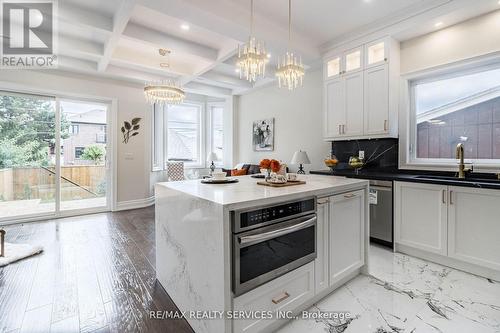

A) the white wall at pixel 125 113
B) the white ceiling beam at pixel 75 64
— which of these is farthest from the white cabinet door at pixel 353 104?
the white ceiling beam at pixel 75 64

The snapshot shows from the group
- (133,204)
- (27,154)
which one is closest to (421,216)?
(133,204)

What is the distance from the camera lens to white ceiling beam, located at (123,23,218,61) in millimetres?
3379

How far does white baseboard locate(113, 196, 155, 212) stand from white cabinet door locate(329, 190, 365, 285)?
15.6 ft

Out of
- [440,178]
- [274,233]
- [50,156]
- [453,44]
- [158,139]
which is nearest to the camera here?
[274,233]

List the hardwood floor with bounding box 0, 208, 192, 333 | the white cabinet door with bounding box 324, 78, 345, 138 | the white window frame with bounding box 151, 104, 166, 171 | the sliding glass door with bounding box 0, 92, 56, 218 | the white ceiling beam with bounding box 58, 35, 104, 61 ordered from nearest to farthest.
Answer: the hardwood floor with bounding box 0, 208, 192, 333 < the white ceiling beam with bounding box 58, 35, 104, 61 < the white cabinet door with bounding box 324, 78, 345, 138 < the sliding glass door with bounding box 0, 92, 56, 218 < the white window frame with bounding box 151, 104, 166, 171

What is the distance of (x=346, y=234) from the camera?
213cm

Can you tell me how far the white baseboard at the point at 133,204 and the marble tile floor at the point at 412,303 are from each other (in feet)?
15.3

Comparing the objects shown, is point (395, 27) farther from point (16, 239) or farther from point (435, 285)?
point (16, 239)

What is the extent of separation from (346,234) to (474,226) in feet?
4.60

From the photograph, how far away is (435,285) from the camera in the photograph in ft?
7.36

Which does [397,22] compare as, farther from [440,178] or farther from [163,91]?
[163,91]

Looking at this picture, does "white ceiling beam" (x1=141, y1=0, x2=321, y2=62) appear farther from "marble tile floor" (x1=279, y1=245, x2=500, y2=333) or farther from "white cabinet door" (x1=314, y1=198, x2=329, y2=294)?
"marble tile floor" (x1=279, y1=245, x2=500, y2=333)

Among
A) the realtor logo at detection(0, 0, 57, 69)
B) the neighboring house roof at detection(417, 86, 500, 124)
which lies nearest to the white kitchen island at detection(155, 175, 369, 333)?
the neighboring house roof at detection(417, 86, 500, 124)

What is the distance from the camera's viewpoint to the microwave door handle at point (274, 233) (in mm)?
1395
